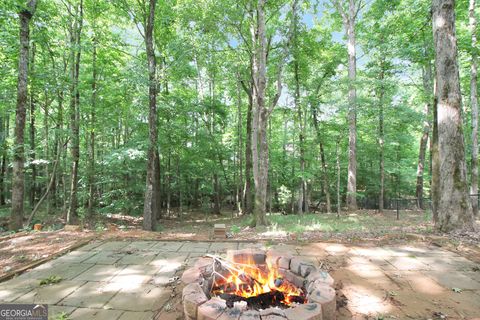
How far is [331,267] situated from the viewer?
130 inches

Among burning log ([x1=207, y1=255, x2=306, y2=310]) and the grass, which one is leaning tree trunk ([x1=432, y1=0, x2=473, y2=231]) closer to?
the grass

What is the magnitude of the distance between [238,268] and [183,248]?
70.0 inches

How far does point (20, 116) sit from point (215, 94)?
10.7 meters

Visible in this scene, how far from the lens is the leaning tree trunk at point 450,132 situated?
191 inches

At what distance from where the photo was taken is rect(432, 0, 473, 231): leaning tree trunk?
4.85m

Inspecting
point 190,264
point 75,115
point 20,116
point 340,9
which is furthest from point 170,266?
point 340,9

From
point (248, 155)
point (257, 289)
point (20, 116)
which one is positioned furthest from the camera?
point (248, 155)

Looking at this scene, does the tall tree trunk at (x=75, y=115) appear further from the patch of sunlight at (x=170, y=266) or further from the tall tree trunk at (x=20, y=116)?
the patch of sunlight at (x=170, y=266)

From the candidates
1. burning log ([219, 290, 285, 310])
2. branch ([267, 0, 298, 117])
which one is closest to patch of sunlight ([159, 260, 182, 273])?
burning log ([219, 290, 285, 310])

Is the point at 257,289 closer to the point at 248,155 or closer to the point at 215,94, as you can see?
the point at 248,155

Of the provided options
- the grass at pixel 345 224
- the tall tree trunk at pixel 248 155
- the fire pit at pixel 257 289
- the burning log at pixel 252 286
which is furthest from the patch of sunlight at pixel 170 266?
the tall tree trunk at pixel 248 155

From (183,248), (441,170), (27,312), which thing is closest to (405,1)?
(441,170)

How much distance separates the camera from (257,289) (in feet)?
8.21

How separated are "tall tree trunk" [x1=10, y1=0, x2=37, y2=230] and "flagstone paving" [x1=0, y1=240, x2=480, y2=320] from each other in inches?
154
